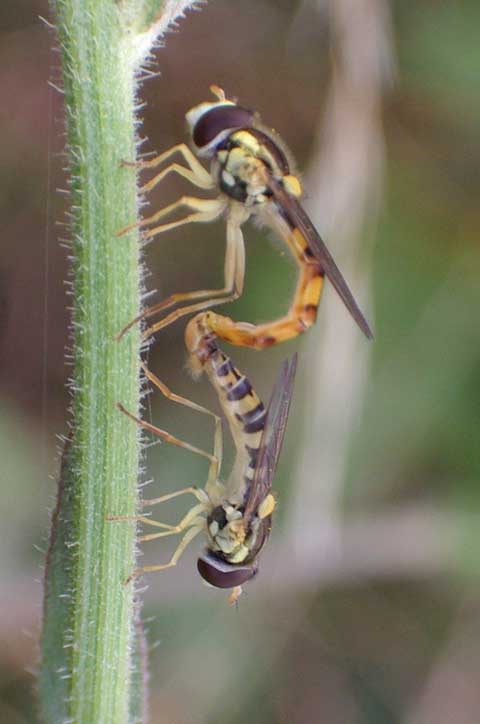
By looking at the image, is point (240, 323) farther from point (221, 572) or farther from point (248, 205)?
point (221, 572)

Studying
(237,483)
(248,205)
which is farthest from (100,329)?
(237,483)

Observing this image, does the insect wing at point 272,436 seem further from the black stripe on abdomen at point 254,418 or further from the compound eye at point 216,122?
the compound eye at point 216,122

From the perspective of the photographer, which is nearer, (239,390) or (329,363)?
(239,390)

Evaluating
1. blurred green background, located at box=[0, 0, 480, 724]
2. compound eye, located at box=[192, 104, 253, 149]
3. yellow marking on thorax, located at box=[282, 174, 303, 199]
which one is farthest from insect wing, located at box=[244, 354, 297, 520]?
blurred green background, located at box=[0, 0, 480, 724]

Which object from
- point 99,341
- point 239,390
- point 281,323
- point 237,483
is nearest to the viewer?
point 99,341

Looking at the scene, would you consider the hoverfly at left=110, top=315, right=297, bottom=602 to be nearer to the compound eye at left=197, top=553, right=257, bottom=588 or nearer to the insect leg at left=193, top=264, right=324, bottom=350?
the compound eye at left=197, top=553, right=257, bottom=588

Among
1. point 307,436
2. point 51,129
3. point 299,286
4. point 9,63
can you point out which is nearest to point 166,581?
point 307,436

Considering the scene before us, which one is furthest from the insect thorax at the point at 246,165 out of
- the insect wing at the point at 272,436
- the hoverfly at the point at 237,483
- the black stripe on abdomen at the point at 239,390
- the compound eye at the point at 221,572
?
the compound eye at the point at 221,572
